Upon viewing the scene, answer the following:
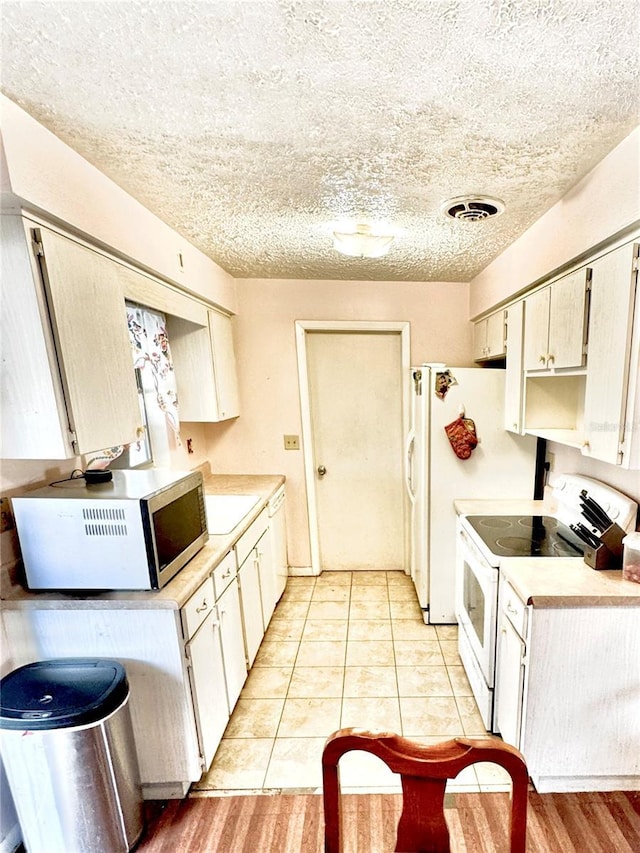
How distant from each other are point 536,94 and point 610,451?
3.72 ft

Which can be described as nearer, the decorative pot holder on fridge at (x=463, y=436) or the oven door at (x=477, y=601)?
the oven door at (x=477, y=601)

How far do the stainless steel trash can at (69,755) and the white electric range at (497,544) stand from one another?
1.48 metres

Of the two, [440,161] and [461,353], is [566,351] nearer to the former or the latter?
[440,161]

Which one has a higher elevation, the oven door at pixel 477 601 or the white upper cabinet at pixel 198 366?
the white upper cabinet at pixel 198 366

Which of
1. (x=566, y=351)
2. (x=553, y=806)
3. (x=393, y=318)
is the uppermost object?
(x=393, y=318)

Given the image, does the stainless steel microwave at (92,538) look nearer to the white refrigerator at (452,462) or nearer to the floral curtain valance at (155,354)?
the floral curtain valance at (155,354)

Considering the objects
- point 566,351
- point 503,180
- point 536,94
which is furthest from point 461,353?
point 536,94

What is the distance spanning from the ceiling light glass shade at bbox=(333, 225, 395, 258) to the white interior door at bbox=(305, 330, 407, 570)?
1.03m

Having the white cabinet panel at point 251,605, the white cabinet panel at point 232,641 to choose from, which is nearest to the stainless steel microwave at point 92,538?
the white cabinet panel at point 232,641

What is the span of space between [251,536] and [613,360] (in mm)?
1857

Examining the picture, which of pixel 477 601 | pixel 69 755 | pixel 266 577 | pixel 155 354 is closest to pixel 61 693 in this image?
pixel 69 755

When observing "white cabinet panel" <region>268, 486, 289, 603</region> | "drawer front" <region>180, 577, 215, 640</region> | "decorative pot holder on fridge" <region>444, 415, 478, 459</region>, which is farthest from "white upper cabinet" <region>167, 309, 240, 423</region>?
"decorative pot holder on fridge" <region>444, 415, 478, 459</region>

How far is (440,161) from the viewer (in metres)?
1.26

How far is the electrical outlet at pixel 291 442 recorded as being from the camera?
293 centimetres
